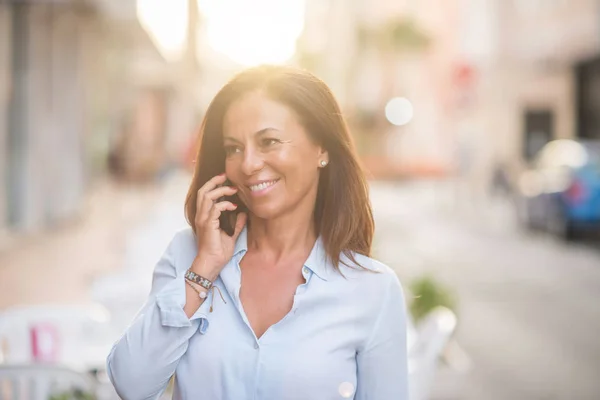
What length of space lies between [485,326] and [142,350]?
6481mm

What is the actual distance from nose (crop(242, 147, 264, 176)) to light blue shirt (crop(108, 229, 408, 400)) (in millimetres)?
251

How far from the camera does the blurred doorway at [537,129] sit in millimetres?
38594

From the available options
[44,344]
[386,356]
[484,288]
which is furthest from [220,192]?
[484,288]

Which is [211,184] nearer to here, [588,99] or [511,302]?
[511,302]

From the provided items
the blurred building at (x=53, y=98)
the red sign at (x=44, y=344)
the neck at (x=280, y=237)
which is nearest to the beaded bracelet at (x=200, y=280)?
the neck at (x=280, y=237)

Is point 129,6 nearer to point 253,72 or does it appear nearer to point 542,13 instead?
point 253,72

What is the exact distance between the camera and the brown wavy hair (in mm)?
1973

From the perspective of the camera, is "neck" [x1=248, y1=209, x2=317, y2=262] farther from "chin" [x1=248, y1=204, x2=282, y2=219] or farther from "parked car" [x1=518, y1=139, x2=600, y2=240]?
"parked car" [x1=518, y1=139, x2=600, y2=240]

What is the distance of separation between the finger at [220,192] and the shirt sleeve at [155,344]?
21 cm

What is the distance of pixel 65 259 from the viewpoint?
38.1 ft

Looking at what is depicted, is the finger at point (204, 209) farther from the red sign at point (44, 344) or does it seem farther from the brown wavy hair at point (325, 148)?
the red sign at point (44, 344)

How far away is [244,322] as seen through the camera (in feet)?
6.40

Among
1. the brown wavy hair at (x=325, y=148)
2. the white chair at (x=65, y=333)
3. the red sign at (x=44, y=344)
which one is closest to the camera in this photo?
the brown wavy hair at (x=325, y=148)

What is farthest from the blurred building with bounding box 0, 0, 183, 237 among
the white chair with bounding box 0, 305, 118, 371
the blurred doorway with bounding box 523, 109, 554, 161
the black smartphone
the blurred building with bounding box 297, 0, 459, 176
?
the blurred building with bounding box 297, 0, 459, 176
